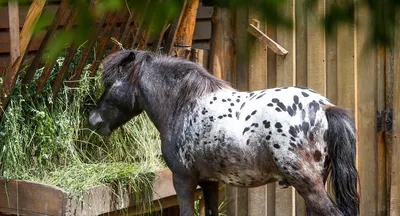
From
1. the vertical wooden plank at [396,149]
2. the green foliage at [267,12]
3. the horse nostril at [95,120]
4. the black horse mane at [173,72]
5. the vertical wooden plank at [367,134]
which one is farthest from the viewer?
the vertical wooden plank at [367,134]

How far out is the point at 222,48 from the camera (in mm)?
6320

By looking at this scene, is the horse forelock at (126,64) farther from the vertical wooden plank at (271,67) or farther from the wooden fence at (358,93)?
the vertical wooden plank at (271,67)

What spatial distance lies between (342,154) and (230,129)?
2.13ft

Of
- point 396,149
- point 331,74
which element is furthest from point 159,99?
point 396,149

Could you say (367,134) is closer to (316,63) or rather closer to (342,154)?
(316,63)

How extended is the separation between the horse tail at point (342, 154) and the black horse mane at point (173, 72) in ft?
2.65

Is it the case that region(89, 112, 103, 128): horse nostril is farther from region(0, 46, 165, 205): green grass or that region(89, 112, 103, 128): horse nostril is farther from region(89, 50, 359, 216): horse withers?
region(0, 46, 165, 205): green grass

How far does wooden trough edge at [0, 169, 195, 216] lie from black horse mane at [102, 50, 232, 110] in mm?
744

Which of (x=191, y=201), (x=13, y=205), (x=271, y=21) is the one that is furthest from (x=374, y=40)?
(x=13, y=205)

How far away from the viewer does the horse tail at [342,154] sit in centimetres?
446

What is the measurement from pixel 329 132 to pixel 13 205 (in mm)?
2155

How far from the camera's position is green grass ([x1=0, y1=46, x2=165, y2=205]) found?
5375mm

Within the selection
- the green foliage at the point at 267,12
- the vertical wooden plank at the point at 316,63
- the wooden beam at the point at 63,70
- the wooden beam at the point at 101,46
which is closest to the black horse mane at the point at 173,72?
the wooden beam at the point at 63,70

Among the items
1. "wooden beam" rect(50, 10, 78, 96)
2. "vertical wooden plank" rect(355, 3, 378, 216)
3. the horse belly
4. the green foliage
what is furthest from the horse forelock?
the green foliage
